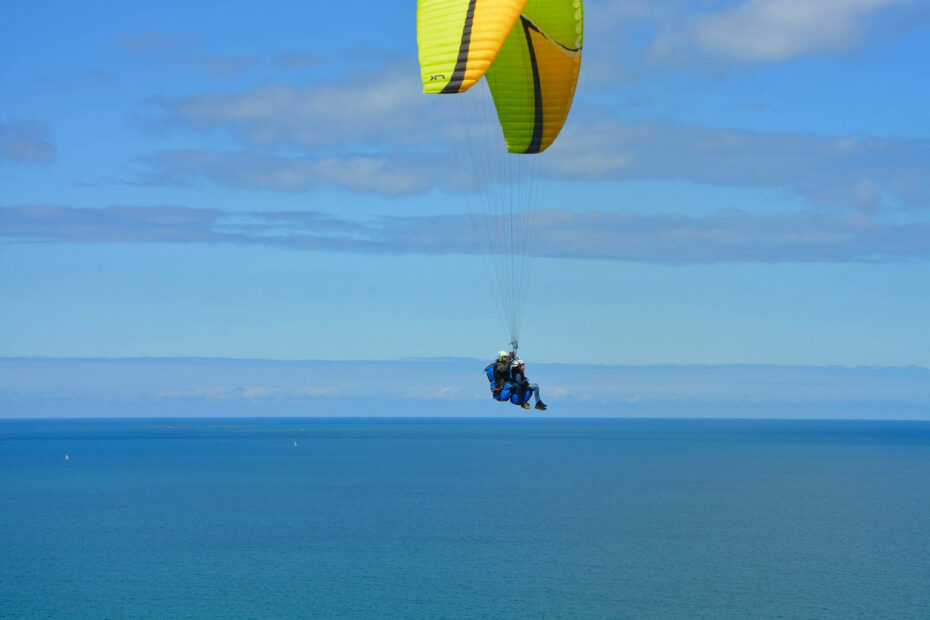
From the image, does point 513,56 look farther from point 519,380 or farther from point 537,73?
point 519,380

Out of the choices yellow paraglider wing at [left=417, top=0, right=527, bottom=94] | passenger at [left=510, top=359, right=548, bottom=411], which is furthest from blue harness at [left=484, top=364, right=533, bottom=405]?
yellow paraglider wing at [left=417, top=0, right=527, bottom=94]

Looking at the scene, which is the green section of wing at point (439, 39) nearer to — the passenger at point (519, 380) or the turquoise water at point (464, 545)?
the passenger at point (519, 380)

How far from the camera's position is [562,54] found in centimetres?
2344

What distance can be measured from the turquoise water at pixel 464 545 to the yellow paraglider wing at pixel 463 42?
26.3 metres

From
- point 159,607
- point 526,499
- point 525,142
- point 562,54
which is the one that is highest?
point 562,54

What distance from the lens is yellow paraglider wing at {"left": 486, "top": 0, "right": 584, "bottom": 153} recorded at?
75.8ft

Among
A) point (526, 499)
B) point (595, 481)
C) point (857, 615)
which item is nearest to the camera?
point (857, 615)

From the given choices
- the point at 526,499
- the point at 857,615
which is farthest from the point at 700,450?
the point at 857,615

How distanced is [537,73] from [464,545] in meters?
37.2

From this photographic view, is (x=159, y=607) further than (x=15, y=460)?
No

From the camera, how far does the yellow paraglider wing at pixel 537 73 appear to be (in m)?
23.1

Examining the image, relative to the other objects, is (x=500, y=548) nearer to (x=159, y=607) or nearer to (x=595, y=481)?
(x=159, y=607)

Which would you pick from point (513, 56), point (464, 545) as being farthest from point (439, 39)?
point (464, 545)

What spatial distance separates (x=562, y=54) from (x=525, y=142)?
2319 millimetres
